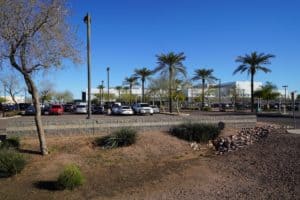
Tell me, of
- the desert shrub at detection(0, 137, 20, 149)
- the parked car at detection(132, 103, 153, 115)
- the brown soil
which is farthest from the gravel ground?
the parked car at detection(132, 103, 153, 115)

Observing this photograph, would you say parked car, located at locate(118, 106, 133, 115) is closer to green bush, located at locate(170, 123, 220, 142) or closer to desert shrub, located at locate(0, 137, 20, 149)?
green bush, located at locate(170, 123, 220, 142)

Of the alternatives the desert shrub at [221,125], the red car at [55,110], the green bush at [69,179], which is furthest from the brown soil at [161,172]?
the red car at [55,110]

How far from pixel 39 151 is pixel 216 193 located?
800 cm

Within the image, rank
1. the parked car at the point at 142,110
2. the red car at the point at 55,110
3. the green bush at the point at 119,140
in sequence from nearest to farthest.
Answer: the green bush at the point at 119,140
the parked car at the point at 142,110
the red car at the point at 55,110

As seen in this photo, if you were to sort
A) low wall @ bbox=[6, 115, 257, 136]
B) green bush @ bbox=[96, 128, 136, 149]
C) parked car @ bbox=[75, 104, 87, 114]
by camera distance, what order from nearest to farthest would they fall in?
green bush @ bbox=[96, 128, 136, 149] < low wall @ bbox=[6, 115, 257, 136] < parked car @ bbox=[75, 104, 87, 114]

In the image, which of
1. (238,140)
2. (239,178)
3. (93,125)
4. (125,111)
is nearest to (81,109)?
(125,111)

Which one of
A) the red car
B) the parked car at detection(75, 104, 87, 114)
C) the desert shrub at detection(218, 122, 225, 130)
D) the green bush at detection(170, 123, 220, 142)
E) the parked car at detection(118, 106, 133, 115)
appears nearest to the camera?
the green bush at detection(170, 123, 220, 142)

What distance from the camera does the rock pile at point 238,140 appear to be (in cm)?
1789

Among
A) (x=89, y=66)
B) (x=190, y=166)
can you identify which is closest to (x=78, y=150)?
(x=190, y=166)

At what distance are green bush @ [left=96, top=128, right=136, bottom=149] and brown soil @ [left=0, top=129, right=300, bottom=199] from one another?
39 cm

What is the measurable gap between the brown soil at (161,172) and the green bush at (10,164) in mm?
281

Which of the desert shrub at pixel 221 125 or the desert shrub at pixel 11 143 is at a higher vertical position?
the desert shrub at pixel 221 125

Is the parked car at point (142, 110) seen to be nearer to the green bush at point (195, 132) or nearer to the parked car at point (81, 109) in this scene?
the parked car at point (81, 109)

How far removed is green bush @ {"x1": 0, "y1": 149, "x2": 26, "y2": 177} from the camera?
1273 centimetres
